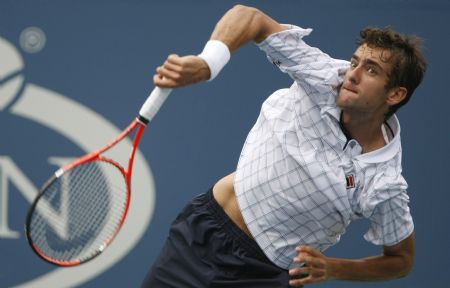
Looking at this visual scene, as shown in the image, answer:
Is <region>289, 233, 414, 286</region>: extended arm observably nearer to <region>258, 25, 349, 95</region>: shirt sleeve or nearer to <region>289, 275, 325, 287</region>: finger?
<region>289, 275, 325, 287</region>: finger

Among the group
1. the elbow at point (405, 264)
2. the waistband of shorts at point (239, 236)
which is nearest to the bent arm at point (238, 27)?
the waistband of shorts at point (239, 236)

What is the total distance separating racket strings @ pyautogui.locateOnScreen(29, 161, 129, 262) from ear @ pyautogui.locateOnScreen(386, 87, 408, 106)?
1112 mm

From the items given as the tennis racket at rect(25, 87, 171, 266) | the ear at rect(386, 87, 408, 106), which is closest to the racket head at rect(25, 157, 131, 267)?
the tennis racket at rect(25, 87, 171, 266)

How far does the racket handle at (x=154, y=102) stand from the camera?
3.24 meters

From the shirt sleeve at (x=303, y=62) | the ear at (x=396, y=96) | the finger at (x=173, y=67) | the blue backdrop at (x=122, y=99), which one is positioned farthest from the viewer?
the blue backdrop at (x=122, y=99)

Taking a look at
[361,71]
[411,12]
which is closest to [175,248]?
[361,71]

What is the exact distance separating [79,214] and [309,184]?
149 cm

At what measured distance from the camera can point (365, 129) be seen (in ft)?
12.5

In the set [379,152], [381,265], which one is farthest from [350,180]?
[381,265]

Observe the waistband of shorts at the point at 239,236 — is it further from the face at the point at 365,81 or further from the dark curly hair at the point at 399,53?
the dark curly hair at the point at 399,53

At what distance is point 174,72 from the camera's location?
3053 millimetres

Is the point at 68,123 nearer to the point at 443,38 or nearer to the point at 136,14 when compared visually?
the point at 136,14

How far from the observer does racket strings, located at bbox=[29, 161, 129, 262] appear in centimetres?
415

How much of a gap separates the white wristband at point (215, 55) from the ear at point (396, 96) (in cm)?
83
